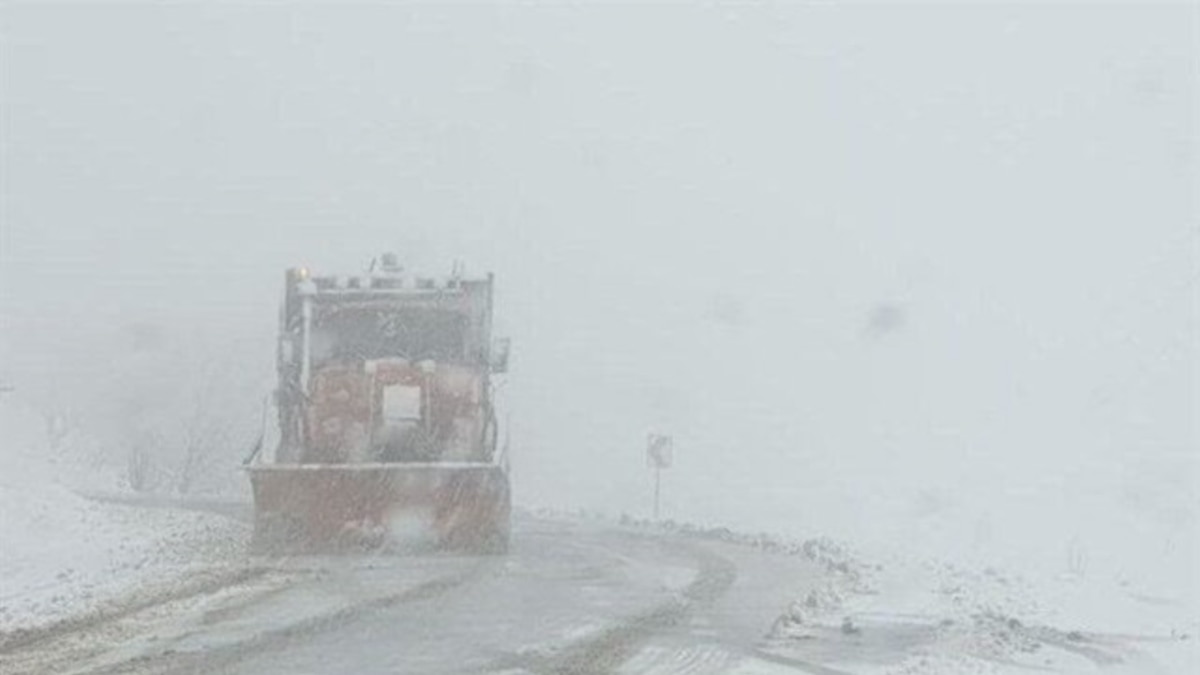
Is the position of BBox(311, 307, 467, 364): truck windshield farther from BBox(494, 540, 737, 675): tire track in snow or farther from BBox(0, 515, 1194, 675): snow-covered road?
BBox(494, 540, 737, 675): tire track in snow

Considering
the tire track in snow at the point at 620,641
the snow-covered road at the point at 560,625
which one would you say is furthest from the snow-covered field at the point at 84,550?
the tire track in snow at the point at 620,641

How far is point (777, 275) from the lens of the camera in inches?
2840

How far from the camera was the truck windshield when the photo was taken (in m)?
20.9

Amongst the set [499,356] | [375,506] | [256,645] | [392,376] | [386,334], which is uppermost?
[386,334]

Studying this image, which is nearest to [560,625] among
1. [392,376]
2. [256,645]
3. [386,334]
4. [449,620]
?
[449,620]

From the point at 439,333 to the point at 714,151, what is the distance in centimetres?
7483

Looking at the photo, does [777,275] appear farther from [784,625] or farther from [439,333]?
[784,625]

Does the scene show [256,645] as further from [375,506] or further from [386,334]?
[386,334]

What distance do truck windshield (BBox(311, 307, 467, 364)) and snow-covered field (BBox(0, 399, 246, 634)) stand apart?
2.60m

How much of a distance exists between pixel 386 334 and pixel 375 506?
257 cm

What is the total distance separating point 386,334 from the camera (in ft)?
68.8

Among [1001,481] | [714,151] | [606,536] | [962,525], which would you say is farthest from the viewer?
[714,151]

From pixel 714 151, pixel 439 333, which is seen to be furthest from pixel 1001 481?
pixel 714 151

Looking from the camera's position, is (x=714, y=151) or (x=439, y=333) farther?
(x=714, y=151)
